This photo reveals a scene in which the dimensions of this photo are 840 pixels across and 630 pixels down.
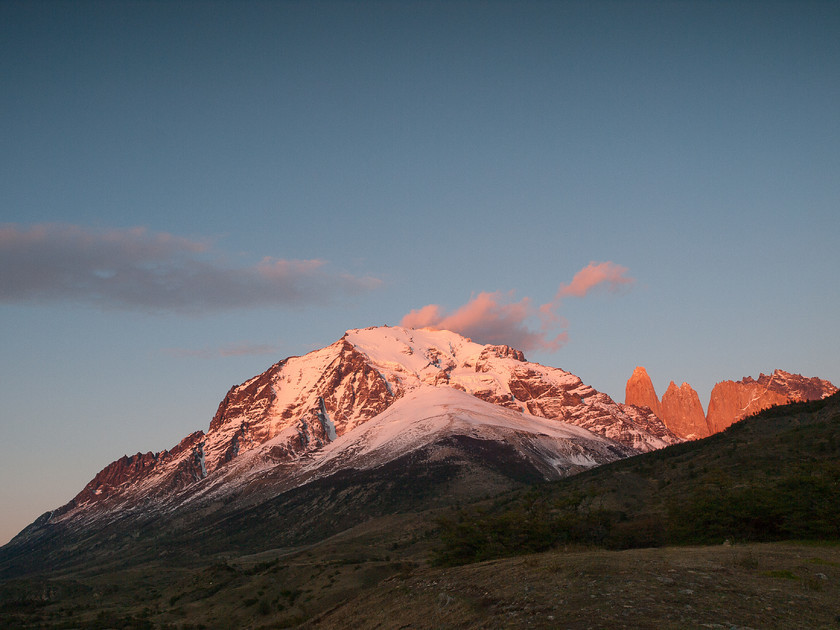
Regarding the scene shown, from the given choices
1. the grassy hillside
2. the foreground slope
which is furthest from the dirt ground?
the grassy hillside

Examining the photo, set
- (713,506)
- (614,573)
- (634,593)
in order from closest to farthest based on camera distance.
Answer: (634,593), (614,573), (713,506)

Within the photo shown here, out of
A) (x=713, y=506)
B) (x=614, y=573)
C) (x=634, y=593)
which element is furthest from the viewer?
(x=713, y=506)

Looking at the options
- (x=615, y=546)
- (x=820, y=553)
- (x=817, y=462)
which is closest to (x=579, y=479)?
(x=817, y=462)

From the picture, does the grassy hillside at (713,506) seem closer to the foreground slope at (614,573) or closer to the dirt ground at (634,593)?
the foreground slope at (614,573)

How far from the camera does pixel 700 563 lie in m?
32.3

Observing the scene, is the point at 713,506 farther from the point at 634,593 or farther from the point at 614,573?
the point at 634,593

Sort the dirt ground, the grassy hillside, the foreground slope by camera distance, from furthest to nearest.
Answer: the grassy hillside < the foreground slope < the dirt ground

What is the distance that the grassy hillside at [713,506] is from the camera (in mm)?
47156

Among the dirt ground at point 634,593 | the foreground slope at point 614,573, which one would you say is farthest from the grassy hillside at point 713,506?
the dirt ground at point 634,593

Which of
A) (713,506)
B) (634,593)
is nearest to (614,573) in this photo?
(634,593)

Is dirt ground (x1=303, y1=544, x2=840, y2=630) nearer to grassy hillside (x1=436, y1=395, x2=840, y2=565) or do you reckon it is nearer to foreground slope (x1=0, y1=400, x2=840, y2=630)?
foreground slope (x1=0, y1=400, x2=840, y2=630)

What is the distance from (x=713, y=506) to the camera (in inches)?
2025

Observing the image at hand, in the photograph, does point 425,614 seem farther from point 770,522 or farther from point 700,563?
point 770,522

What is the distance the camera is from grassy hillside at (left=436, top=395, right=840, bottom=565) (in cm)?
4716
